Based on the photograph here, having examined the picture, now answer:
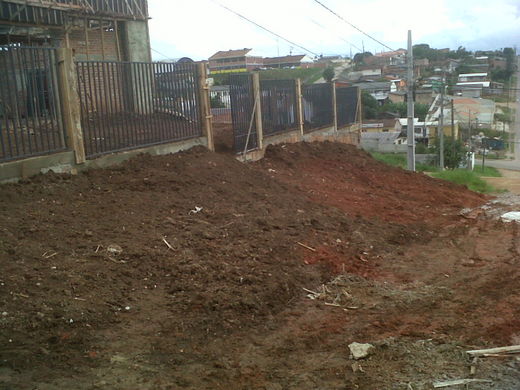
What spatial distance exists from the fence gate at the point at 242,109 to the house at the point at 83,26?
4.65 metres

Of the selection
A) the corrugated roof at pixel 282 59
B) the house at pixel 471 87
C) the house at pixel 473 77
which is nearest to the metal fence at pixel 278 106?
the house at pixel 471 87

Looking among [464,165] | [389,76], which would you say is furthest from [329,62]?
[464,165]

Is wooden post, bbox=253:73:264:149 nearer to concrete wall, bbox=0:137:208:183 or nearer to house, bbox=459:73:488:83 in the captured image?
concrete wall, bbox=0:137:208:183

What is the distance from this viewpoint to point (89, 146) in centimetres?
832

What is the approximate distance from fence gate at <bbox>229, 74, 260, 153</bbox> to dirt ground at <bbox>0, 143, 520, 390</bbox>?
322 cm

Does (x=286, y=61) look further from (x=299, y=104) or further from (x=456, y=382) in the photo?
(x=456, y=382)

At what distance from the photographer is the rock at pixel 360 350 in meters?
4.25

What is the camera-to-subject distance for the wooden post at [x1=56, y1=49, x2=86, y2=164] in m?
7.79

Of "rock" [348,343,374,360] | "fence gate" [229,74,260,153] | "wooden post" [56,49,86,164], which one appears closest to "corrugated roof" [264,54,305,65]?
"fence gate" [229,74,260,153]

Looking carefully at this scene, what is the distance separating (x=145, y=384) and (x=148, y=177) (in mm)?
4889

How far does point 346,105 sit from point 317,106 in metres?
3.33

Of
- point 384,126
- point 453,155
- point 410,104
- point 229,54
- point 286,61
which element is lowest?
point 453,155

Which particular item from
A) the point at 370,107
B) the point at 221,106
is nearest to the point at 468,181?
the point at 221,106

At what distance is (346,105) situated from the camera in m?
21.0
